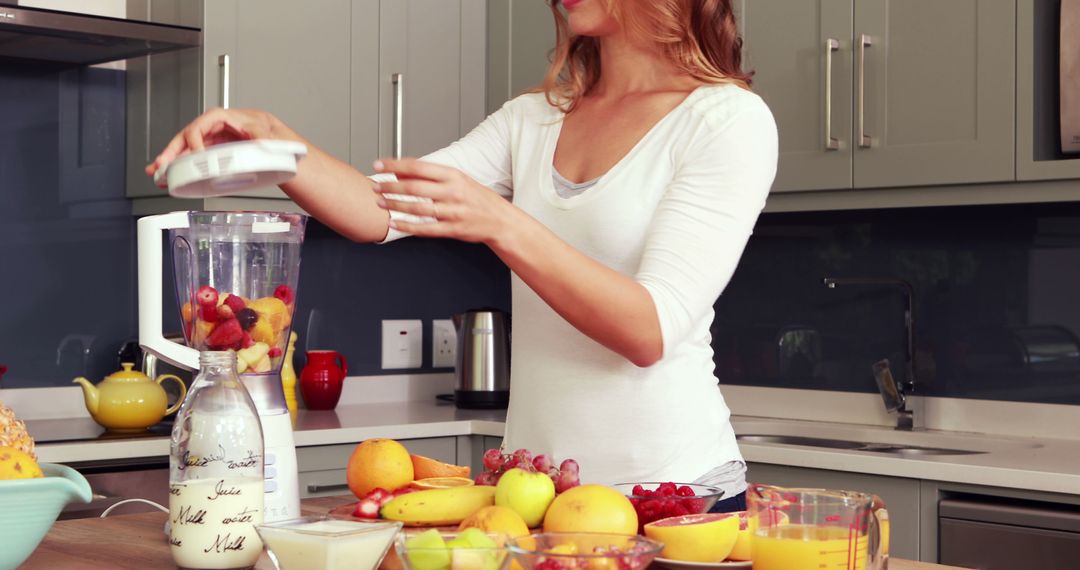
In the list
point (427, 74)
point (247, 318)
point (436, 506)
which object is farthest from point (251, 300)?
point (427, 74)

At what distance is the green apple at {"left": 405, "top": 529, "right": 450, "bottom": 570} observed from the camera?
926 mm

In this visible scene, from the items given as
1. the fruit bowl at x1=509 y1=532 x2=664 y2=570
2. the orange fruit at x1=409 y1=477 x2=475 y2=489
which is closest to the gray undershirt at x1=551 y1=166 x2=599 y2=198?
the orange fruit at x1=409 y1=477 x2=475 y2=489

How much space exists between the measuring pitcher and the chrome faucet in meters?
1.90

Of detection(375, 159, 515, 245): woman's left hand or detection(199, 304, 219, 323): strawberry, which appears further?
detection(199, 304, 219, 323): strawberry

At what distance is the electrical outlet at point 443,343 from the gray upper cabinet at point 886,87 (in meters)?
1.24

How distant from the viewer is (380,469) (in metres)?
1.23

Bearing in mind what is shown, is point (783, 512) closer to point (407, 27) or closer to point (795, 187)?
point (795, 187)

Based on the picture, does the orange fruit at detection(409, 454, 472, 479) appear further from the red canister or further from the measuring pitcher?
the red canister

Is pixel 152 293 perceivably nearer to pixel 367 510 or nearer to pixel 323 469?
pixel 367 510

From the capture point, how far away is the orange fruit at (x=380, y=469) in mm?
1228

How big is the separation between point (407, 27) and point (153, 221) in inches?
78.6

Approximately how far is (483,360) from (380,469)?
2023mm

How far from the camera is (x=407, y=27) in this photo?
3260 millimetres

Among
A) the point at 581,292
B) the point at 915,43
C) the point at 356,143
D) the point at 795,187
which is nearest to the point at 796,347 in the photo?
the point at 795,187
